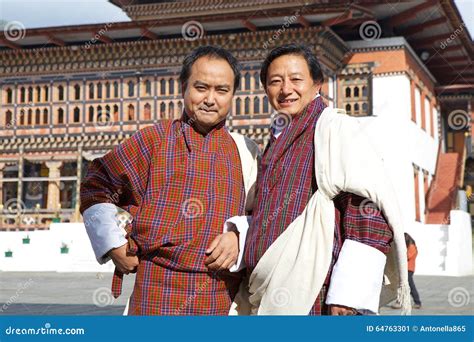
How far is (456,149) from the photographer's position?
27.0 m

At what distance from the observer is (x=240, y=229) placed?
2645mm

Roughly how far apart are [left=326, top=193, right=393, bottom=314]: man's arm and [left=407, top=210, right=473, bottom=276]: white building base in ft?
45.6

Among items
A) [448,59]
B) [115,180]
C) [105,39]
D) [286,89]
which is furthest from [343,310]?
[448,59]

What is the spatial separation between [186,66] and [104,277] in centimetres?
1283

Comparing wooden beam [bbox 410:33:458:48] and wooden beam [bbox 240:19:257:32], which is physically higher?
wooden beam [bbox 410:33:458:48]

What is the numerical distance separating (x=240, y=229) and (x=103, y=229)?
58 centimetres

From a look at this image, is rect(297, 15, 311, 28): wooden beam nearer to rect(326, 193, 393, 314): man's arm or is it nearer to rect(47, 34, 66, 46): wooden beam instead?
rect(47, 34, 66, 46): wooden beam

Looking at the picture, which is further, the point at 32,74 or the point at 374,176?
the point at 32,74

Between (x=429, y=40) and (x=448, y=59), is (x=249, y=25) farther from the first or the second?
(x=448, y=59)

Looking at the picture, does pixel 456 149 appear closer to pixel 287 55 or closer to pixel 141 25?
pixel 141 25

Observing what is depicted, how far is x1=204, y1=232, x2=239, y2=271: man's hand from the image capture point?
2613mm

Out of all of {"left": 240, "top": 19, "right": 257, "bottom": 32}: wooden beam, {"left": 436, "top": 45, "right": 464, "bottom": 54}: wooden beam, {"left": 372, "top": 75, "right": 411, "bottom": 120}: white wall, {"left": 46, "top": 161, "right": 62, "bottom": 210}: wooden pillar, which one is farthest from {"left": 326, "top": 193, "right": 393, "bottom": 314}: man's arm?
{"left": 436, "top": 45, "right": 464, "bottom": 54}: wooden beam

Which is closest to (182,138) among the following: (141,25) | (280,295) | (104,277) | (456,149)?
(280,295)

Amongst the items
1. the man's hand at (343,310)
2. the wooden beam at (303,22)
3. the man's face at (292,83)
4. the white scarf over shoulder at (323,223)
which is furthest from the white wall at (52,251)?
the man's hand at (343,310)
